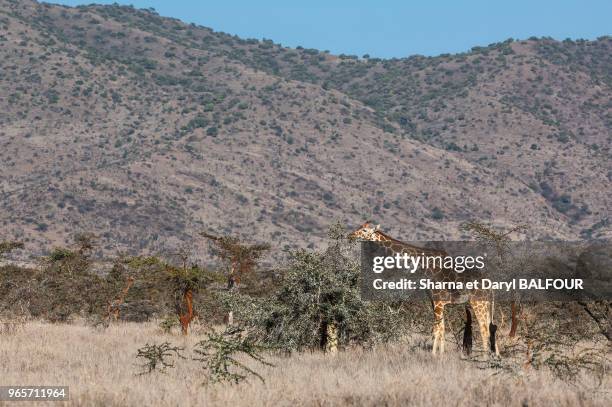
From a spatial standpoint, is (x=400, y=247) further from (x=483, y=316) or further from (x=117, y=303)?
(x=117, y=303)

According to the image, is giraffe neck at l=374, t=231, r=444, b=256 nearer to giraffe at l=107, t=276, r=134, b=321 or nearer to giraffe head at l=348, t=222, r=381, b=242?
giraffe head at l=348, t=222, r=381, b=242

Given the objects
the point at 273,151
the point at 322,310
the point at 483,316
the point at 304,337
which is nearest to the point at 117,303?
the point at 304,337

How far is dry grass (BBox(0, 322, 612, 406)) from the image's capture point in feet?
40.8

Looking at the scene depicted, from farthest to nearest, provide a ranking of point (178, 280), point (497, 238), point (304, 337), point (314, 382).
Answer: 1. point (178, 280)
2. point (497, 238)
3. point (304, 337)
4. point (314, 382)

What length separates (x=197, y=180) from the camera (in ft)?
388

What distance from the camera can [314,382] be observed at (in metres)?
14.0

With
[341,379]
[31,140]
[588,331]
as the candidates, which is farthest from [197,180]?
[341,379]

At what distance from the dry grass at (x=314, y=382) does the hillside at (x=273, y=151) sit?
80389 millimetres

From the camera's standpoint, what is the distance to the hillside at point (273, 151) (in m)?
109

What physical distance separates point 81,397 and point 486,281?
951cm

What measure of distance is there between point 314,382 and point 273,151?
121434 mm

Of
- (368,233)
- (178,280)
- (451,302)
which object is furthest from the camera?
(178,280)

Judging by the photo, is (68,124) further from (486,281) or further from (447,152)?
(486,281)

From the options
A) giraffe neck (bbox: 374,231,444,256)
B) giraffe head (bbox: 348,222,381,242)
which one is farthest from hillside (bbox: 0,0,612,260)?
giraffe neck (bbox: 374,231,444,256)
